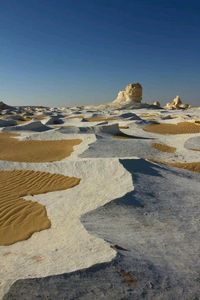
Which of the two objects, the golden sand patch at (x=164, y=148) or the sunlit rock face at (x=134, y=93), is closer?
the golden sand patch at (x=164, y=148)

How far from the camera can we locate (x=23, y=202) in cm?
991

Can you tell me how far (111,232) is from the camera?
285 inches

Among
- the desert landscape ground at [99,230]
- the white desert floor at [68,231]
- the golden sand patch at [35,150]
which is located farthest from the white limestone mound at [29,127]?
the white desert floor at [68,231]

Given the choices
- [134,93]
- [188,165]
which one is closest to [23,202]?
[188,165]

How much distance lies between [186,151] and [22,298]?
15551mm

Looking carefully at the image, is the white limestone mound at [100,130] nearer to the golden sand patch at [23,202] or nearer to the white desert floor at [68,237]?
the golden sand patch at [23,202]

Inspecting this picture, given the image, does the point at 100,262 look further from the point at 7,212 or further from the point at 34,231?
the point at 7,212

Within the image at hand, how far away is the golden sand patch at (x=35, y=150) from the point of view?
17.3 m

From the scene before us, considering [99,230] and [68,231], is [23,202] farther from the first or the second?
[99,230]

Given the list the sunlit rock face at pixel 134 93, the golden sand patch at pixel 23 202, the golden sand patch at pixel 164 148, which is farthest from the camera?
the sunlit rock face at pixel 134 93

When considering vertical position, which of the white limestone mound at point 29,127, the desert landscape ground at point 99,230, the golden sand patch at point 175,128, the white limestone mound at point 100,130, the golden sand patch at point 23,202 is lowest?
the white limestone mound at point 29,127

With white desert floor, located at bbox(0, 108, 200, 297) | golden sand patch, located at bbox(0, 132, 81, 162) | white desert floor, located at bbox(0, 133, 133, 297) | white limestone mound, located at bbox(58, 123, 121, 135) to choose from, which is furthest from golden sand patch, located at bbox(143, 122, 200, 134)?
white desert floor, located at bbox(0, 133, 133, 297)

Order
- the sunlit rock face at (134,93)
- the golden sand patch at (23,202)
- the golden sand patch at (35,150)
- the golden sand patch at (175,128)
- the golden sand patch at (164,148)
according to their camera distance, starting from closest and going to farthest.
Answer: the golden sand patch at (23,202) → the golden sand patch at (35,150) → the golden sand patch at (164,148) → the golden sand patch at (175,128) → the sunlit rock face at (134,93)

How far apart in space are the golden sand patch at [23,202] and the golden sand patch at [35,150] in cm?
352
